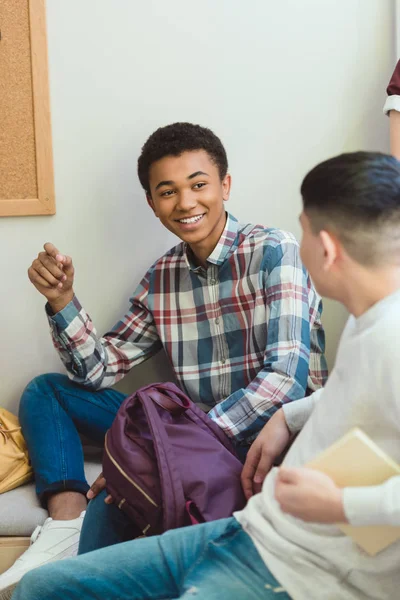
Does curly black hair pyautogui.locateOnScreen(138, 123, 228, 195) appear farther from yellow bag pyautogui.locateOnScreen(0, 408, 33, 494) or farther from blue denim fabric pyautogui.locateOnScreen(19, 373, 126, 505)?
yellow bag pyautogui.locateOnScreen(0, 408, 33, 494)

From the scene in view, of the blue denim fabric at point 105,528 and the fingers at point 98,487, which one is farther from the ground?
the fingers at point 98,487

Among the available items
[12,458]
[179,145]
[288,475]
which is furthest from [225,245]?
[288,475]

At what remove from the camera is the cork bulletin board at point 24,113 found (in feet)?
6.07

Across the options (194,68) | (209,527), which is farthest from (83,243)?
(209,527)

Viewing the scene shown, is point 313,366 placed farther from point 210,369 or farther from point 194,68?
point 194,68

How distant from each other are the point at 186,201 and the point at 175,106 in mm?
425

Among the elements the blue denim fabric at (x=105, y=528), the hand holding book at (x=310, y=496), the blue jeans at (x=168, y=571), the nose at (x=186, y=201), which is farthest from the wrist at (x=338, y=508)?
the nose at (x=186, y=201)

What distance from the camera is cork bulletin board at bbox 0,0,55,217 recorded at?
6.07ft

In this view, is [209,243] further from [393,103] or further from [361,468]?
[361,468]

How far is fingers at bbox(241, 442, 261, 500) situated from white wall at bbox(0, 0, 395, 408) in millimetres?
864

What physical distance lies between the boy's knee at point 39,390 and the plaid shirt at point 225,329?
0.36 ft

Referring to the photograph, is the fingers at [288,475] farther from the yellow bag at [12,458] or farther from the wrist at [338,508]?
the yellow bag at [12,458]

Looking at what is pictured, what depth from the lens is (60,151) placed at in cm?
191

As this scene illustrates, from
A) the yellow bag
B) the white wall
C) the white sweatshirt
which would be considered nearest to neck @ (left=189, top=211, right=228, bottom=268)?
the white wall
